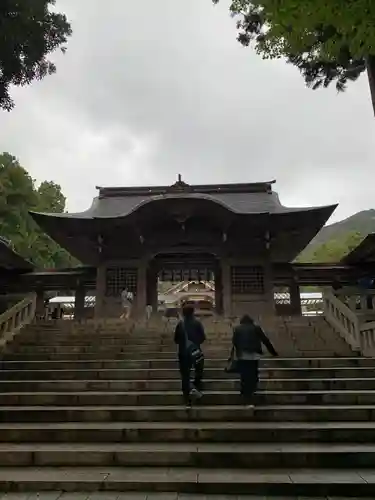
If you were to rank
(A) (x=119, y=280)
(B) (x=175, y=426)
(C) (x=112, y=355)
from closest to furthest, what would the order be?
1. (B) (x=175, y=426)
2. (C) (x=112, y=355)
3. (A) (x=119, y=280)

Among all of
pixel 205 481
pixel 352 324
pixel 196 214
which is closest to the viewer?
pixel 205 481

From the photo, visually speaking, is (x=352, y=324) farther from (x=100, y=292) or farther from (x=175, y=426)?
(x=100, y=292)

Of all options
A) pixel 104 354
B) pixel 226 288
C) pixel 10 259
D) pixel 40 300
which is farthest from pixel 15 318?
pixel 40 300

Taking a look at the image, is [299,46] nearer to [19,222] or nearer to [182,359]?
[182,359]

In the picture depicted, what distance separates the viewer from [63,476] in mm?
4352

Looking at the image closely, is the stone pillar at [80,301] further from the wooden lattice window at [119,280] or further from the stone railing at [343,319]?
the stone railing at [343,319]

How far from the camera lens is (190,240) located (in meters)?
14.8

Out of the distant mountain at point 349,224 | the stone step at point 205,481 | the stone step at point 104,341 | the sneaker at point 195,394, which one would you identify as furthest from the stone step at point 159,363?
the distant mountain at point 349,224

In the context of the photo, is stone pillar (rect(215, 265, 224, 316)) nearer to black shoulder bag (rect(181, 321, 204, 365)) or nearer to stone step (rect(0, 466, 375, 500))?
black shoulder bag (rect(181, 321, 204, 365))

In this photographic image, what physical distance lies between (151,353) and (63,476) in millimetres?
4275

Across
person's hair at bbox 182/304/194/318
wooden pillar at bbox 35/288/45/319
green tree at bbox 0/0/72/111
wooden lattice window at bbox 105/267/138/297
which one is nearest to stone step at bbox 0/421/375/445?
person's hair at bbox 182/304/194/318

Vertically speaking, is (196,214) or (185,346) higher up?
(196,214)

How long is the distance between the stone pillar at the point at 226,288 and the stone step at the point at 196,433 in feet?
27.6

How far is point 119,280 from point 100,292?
0.83 m
